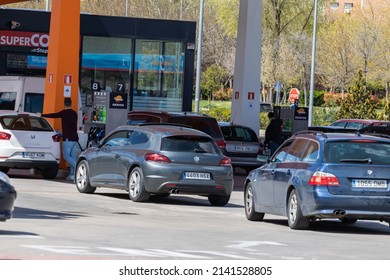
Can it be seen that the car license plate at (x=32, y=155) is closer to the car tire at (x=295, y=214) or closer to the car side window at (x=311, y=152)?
the car tire at (x=295, y=214)

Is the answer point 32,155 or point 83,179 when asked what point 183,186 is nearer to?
point 83,179

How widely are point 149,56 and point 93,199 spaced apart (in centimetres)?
2332

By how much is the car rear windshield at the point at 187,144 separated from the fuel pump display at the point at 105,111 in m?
10.9

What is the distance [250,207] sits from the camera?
838 inches

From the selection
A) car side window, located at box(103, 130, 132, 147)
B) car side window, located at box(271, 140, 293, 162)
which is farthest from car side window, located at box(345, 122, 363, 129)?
car side window, located at box(271, 140, 293, 162)

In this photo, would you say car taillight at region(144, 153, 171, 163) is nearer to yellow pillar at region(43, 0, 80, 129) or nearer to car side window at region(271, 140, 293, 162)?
car side window at region(271, 140, 293, 162)

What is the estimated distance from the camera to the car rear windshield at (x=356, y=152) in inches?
736

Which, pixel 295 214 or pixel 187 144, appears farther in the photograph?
pixel 187 144

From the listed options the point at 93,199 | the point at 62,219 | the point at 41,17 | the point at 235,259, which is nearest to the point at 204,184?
the point at 93,199

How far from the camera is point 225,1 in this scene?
85812mm

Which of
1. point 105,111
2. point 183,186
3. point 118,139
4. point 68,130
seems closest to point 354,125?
point 105,111

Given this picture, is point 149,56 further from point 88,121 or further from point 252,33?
point 88,121

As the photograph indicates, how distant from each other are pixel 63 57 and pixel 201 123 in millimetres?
4150
